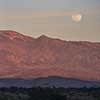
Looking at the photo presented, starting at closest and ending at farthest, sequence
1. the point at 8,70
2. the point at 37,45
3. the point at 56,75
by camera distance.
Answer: the point at 8,70 < the point at 56,75 < the point at 37,45

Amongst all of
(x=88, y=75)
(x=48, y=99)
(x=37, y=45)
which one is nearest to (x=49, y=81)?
(x=88, y=75)

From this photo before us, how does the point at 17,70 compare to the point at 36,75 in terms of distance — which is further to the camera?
the point at 36,75

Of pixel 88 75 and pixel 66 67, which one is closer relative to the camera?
pixel 88 75

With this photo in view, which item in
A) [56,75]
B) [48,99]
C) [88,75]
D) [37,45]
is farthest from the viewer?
[37,45]

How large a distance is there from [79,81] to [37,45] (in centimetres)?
3461

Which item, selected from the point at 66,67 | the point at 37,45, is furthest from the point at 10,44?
the point at 66,67

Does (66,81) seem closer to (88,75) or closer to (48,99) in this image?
(88,75)

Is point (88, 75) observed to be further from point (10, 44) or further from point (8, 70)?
point (10, 44)

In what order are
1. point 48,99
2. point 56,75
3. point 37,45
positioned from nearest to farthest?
point 48,99 < point 56,75 < point 37,45

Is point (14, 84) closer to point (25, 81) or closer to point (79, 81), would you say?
point (25, 81)

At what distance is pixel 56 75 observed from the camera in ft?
406

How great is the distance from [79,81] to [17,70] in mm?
13505

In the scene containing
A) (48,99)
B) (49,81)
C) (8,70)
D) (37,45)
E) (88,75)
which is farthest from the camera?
(37,45)

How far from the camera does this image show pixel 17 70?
Answer: 105m
